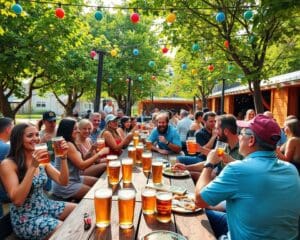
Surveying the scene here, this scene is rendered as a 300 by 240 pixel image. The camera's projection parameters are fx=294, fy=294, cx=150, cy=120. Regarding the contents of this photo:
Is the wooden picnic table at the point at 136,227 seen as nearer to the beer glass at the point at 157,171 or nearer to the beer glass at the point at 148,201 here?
the beer glass at the point at 148,201

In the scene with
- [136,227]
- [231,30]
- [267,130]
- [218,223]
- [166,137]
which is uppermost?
[231,30]

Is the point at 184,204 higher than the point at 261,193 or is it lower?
lower

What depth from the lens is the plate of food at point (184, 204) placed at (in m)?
2.21

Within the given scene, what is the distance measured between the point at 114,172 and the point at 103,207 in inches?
35.5

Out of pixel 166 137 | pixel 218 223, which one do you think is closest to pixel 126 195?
pixel 218 223

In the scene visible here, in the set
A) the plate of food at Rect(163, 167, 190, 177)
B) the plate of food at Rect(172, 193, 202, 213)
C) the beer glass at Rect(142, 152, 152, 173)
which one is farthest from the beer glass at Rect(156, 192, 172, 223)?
the beer glass at Rect(142, 152, 152, 173)

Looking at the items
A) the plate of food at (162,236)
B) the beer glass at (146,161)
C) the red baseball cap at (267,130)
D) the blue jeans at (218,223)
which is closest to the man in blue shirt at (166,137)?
the beer glass at (146,161)

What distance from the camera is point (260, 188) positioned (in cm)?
186

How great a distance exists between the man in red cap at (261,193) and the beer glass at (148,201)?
358 mm

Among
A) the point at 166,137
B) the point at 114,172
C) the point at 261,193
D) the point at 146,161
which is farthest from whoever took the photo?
the point at 166,137

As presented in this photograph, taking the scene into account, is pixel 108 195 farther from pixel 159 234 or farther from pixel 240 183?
pixel 240 183

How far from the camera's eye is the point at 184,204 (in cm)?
233

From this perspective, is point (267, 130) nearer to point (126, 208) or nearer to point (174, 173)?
point (126, 208)

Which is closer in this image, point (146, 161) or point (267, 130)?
point (267, 130)
